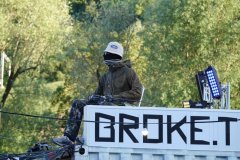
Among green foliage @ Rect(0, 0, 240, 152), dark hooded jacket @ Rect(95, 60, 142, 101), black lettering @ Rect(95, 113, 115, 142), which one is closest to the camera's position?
black lettering @ Rect(95, 113, 115, 142)

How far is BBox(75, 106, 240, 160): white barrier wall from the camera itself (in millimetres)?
13117

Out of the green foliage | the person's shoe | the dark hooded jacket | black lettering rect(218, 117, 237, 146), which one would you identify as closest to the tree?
the green foliage

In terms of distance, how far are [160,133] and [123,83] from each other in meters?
1.05

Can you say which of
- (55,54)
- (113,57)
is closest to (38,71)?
(55,54)

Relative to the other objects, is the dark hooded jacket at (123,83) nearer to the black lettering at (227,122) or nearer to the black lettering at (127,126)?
the black lettering at (127,126)

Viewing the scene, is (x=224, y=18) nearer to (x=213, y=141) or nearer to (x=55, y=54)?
(x=55, y=54)

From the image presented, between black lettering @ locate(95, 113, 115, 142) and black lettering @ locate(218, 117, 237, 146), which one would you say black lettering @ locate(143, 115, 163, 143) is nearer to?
black lettering @ locate(95, 113, 115, 142)

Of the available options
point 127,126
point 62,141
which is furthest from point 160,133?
point 62,141

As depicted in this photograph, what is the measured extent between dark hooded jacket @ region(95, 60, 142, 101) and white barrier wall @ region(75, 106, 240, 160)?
554 mm

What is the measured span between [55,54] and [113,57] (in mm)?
28755

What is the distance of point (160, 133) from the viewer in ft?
43.4

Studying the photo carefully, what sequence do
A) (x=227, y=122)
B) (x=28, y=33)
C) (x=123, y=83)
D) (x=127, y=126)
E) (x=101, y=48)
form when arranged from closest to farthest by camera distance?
1. (x=127, y=126)
2. (x=227, y=122)
3. (x=123, y=83)
4. (x=28, y=33)
5. (x=101, y=48)

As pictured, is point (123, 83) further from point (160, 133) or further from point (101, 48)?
point (101, 48)

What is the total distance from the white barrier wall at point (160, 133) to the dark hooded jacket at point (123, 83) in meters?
0.55
